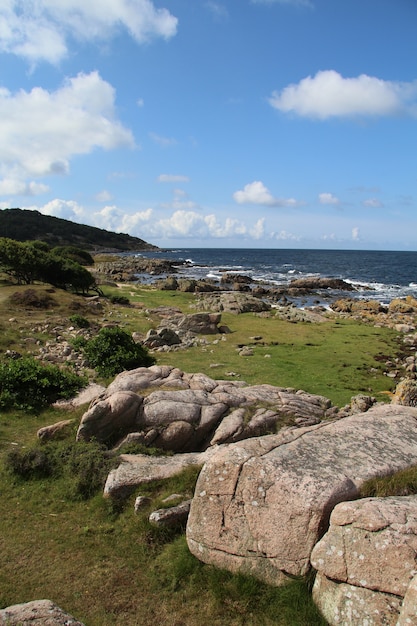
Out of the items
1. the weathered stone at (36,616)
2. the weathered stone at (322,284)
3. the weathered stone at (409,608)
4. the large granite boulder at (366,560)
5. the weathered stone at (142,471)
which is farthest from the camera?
the weathered stone at (322,284)

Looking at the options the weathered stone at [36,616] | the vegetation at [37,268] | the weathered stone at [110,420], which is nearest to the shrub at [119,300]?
the vegetation at [37,268]

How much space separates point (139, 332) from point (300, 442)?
2909 cm

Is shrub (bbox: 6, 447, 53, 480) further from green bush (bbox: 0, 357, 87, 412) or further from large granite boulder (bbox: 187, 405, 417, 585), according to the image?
large granite boulder (bbox: 187, 405, 417, 585)

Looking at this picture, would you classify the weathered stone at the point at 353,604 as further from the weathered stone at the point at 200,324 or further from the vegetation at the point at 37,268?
the vegetation at the point at 37,268

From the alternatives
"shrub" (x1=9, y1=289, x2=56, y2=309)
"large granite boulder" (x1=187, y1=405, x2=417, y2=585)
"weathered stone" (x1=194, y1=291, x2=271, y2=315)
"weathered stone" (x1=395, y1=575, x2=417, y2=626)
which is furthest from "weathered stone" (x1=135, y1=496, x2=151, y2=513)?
"weathered stone" (x1=194, y1=291, x2=271, y2=315)

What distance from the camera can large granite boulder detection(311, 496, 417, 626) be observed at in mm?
6641

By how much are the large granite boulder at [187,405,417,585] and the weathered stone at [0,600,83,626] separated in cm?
307

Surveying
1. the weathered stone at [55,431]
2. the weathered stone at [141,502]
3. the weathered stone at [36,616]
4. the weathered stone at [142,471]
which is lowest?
the weathered stone at [55,431]

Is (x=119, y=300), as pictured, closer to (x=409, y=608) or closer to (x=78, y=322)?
(x=78, y=322)

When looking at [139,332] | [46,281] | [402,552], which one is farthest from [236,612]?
[46,281]

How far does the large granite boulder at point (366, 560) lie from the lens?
6641mm

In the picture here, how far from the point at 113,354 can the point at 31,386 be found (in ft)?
20.6

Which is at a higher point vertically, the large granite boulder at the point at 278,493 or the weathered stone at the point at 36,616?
the large granite boulder at the point at 278,493

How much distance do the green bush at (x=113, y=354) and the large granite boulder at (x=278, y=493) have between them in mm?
15635
